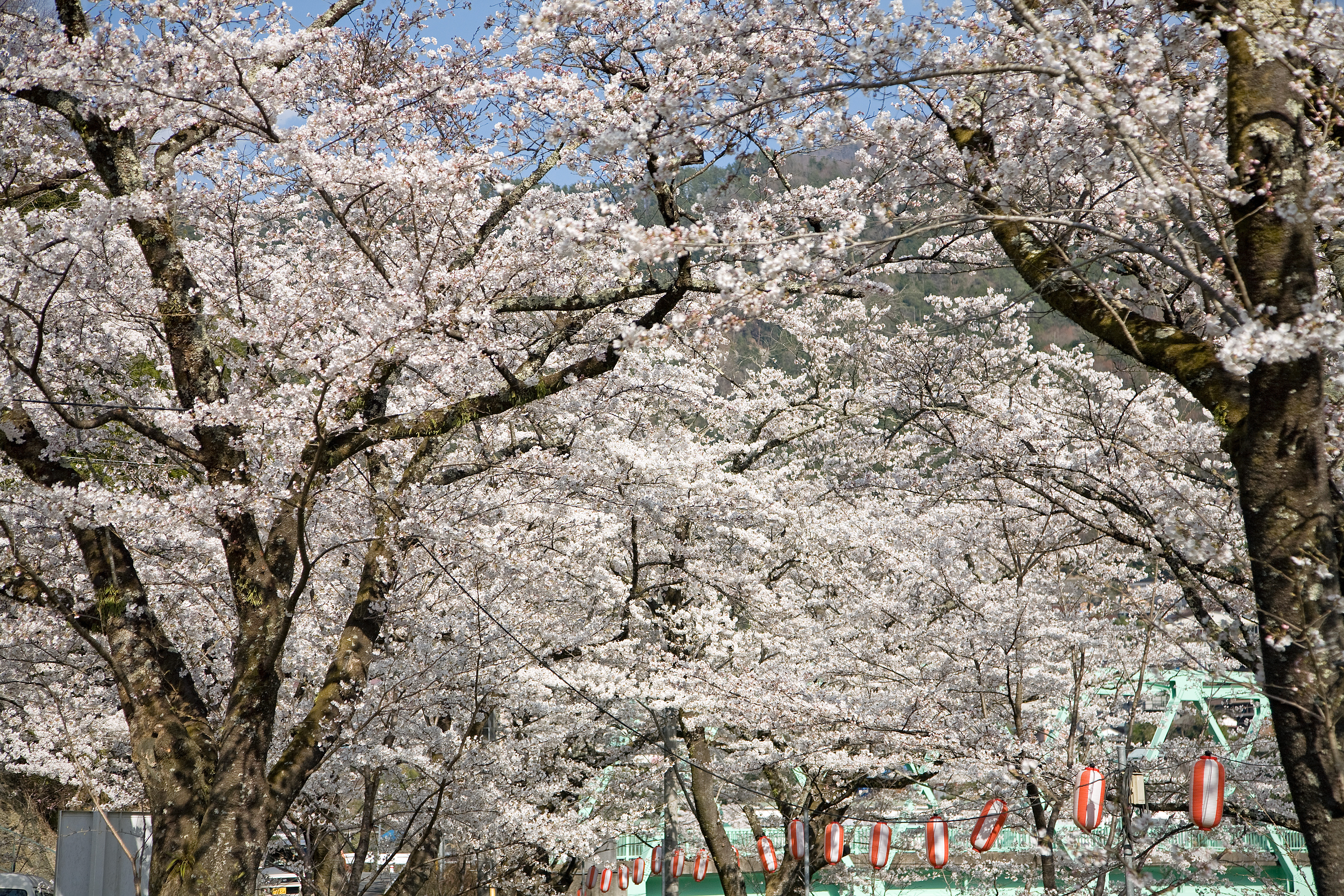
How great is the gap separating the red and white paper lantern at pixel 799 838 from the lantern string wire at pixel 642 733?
46 centimetres

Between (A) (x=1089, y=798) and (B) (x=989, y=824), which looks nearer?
(A) (x=1089, y=798)

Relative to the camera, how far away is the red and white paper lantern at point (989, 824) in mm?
8539

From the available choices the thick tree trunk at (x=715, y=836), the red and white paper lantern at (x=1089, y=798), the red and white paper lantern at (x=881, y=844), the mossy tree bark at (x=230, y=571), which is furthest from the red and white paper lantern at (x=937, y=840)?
the mossy tree bark at (x=230, y=571)

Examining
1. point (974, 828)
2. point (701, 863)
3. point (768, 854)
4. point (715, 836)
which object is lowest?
point (701, 863)

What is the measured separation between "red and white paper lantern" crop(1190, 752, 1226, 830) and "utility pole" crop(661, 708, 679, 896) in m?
6.32

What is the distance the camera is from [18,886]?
13.1 meters

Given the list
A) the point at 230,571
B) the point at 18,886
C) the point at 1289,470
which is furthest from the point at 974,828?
the point at 18,886

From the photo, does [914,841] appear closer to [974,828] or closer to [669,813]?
[669,813]

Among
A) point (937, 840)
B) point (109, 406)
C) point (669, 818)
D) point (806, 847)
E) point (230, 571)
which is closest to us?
point (109, 406)

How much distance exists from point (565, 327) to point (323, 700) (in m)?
2.62

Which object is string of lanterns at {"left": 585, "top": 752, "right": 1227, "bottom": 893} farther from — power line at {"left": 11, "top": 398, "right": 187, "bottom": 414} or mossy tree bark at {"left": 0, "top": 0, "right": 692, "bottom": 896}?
power line at {"left": 11, "top": 398, "right": 187, "bottom": 414}

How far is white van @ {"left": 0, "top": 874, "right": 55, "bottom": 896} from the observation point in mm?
12953

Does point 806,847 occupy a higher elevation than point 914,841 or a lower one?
higher

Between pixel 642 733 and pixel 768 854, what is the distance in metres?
2.12
